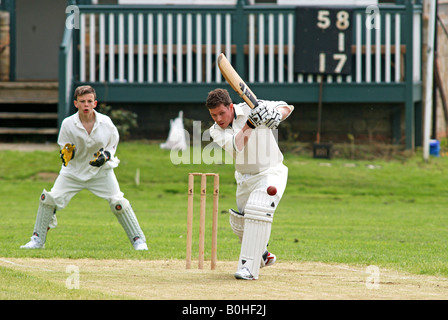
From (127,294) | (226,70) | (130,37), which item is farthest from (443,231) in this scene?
(130,37)

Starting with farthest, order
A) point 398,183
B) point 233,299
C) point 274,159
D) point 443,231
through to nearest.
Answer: point 398,183 < point 443,231 < point 274,159 < point 233,299

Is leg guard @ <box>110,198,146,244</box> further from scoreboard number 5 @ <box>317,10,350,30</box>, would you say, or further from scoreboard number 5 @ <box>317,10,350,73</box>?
scoreboard number 5 @ <box>317,10,350,30</box>

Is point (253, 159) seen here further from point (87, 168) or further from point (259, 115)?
point (87, 168)

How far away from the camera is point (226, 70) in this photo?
23.0 feet

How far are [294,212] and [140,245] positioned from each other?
5.43 meters

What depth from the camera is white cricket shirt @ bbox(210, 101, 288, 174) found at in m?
7.33

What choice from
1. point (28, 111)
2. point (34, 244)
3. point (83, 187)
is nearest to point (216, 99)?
point (83, 187)

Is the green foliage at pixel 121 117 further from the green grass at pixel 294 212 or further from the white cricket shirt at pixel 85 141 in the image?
the white cricket shirt at pixel 85 141

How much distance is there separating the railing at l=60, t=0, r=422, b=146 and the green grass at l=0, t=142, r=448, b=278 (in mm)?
1457

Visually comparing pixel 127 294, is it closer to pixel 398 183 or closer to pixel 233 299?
pixel 233 299

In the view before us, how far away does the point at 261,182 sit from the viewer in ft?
24.5

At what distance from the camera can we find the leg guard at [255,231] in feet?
23.7

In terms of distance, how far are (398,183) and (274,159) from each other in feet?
33.1
